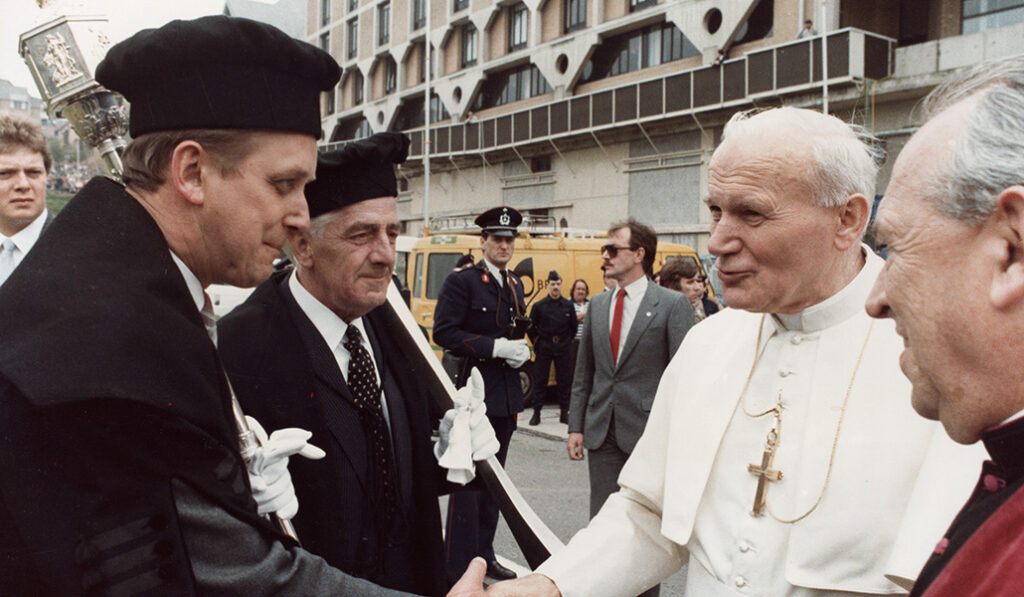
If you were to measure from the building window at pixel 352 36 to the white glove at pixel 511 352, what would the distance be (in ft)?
122

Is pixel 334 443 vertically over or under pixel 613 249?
under

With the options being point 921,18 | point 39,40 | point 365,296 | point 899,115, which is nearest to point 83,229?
point 39,40

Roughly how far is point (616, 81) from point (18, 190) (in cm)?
2462

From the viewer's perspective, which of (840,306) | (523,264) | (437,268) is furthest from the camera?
(437,268)

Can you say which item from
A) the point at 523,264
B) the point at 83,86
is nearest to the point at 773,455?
the point at 83,86

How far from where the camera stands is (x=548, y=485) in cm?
652

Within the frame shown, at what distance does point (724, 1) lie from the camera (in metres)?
21.5

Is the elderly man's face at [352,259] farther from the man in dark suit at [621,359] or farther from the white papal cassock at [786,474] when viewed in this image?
the man in dark suit at [621,359]

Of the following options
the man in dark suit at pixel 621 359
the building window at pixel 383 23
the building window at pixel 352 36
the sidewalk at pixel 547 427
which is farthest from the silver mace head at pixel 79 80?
the building window at pixel 352 36

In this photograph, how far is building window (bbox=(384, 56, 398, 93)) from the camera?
37.6 meters

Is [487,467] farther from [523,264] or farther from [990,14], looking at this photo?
[990,14]

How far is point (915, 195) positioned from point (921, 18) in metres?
21.5

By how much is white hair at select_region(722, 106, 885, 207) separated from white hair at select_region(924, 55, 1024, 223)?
0.68 meters

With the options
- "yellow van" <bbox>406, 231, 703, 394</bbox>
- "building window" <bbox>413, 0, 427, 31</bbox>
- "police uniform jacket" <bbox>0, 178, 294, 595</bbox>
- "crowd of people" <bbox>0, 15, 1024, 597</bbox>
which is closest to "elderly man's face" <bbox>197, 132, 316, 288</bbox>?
"crowd of people" <bbox>0, 15, 1024, 597</bbox>
